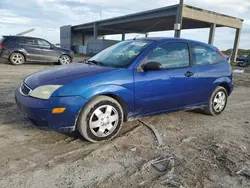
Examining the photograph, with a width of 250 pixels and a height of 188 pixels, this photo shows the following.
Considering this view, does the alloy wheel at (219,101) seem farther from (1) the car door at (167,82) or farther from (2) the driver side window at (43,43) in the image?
(2) the driver side window at (43,43)

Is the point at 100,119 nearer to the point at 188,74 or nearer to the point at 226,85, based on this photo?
the point at 188,74

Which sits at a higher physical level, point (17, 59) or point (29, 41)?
point (29, 41)

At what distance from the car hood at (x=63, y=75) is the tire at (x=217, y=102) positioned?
247cm

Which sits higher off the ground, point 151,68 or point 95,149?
point 151,68

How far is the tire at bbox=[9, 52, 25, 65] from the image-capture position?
477 inches

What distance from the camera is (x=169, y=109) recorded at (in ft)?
13.4

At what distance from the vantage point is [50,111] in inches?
117

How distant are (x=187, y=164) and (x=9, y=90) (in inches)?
209

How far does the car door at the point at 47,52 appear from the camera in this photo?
1262 cm

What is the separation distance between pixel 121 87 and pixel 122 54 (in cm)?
86

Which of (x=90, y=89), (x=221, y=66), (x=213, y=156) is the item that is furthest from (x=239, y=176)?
(x=221, y=66)

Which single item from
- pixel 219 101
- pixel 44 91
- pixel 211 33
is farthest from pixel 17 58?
pixel 211 33

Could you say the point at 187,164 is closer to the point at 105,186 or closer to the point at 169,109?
the point at 105,186

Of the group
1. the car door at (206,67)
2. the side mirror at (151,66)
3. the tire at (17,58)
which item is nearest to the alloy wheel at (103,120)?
the side mirror at (151,66)
